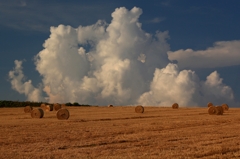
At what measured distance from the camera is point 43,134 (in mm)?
17219

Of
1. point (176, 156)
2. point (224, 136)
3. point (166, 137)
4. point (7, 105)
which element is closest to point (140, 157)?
point (176, 156)

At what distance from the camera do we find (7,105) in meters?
57.3

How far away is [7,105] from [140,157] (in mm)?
49714

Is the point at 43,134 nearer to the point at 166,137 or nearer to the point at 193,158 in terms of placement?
the point at 166,137

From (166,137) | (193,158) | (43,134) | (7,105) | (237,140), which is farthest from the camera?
(7,105)

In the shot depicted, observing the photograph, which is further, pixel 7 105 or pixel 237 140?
pixel 7 105

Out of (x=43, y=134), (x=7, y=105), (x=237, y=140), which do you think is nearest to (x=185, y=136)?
(x=237, y=140)

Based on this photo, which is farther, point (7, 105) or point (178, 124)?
point (7, 105)

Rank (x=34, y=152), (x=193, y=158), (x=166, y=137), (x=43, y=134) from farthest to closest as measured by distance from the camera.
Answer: (x=43, y=134)
(x=166, y=137)
(x=34, y=152)
(x=193, y=158)

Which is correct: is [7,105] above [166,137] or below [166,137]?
above

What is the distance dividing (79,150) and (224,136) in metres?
6.94

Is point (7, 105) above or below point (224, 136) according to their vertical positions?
above

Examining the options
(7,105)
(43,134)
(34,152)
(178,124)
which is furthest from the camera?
(7,105)

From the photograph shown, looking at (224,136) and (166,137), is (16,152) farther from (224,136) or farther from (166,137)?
(224,136)
